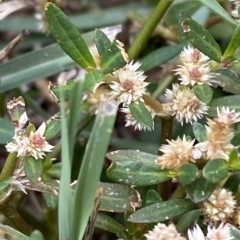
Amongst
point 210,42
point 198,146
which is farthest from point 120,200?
point 210,42

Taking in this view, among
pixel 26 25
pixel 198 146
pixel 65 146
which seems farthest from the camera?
pixel 26 25

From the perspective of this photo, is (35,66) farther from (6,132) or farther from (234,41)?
(234,41)

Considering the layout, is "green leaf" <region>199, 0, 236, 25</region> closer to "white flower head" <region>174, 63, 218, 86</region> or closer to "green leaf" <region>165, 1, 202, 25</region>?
"white flower head" <region>174, 63, 218, 86</region>

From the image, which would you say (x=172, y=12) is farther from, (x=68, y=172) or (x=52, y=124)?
(x=68, y=172)

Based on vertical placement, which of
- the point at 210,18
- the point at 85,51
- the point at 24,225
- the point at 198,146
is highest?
the point at 210,18

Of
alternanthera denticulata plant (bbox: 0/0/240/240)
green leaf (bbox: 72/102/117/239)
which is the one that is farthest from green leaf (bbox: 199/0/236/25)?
green leaf (bbox: 72/102/117/239)

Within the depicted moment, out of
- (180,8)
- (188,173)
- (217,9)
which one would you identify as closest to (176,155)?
(188,173)
